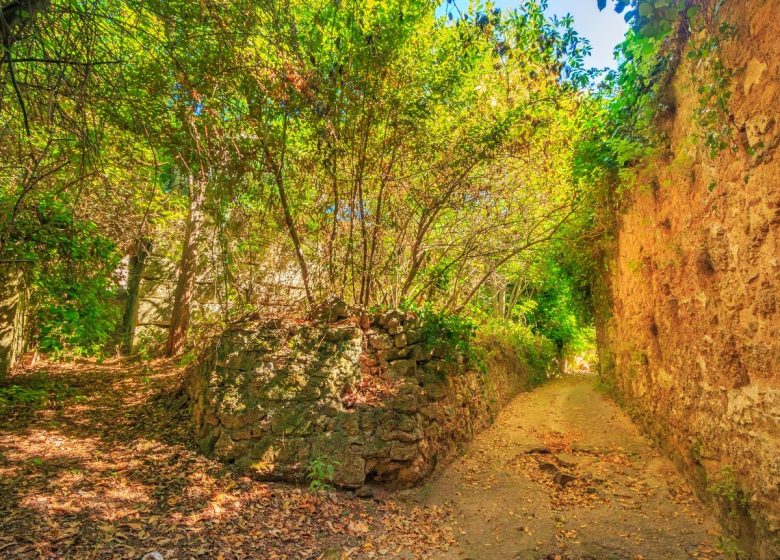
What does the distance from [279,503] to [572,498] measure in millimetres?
3130

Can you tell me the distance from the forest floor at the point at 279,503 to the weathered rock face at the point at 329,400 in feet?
0.85

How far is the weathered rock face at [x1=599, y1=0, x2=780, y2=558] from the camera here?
2750 millimetres

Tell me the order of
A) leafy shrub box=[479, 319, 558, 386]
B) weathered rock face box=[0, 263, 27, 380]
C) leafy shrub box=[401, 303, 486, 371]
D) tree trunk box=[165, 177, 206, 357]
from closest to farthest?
1. weathered rock face box=[0, 263, 27, 380]
2. leafy shrub box=[401, 303, 486, 371]
3. tree trunk box=[165, 177, 206, 357]
4. leafy shrub box=[479, 319, 558, 386]

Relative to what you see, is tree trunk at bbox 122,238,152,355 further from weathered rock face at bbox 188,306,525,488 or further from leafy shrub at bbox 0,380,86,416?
weathered rock face at bbox 188,306,525,488

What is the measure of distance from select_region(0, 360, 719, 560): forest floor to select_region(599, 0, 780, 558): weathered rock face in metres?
0.62

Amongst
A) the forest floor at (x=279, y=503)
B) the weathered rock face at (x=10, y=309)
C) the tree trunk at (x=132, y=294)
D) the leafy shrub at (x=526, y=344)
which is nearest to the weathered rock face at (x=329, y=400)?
the forest floor at (x=279, y=503)

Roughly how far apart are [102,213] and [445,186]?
17.7 ft

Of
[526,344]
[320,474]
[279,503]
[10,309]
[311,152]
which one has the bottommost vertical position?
[279,503]

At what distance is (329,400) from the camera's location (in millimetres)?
4648

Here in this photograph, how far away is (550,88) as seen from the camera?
231 inches

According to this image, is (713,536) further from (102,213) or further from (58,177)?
(102,213)

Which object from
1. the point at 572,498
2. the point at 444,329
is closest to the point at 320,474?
the point at 444,329

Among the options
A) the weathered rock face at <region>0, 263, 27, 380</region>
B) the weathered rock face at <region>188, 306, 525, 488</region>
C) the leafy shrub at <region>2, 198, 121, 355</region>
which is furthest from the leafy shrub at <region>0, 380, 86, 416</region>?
the weathered rock face at <region>188, 306, 525, 488</region>

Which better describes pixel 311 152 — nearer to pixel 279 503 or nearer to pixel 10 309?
pixel 279 503
